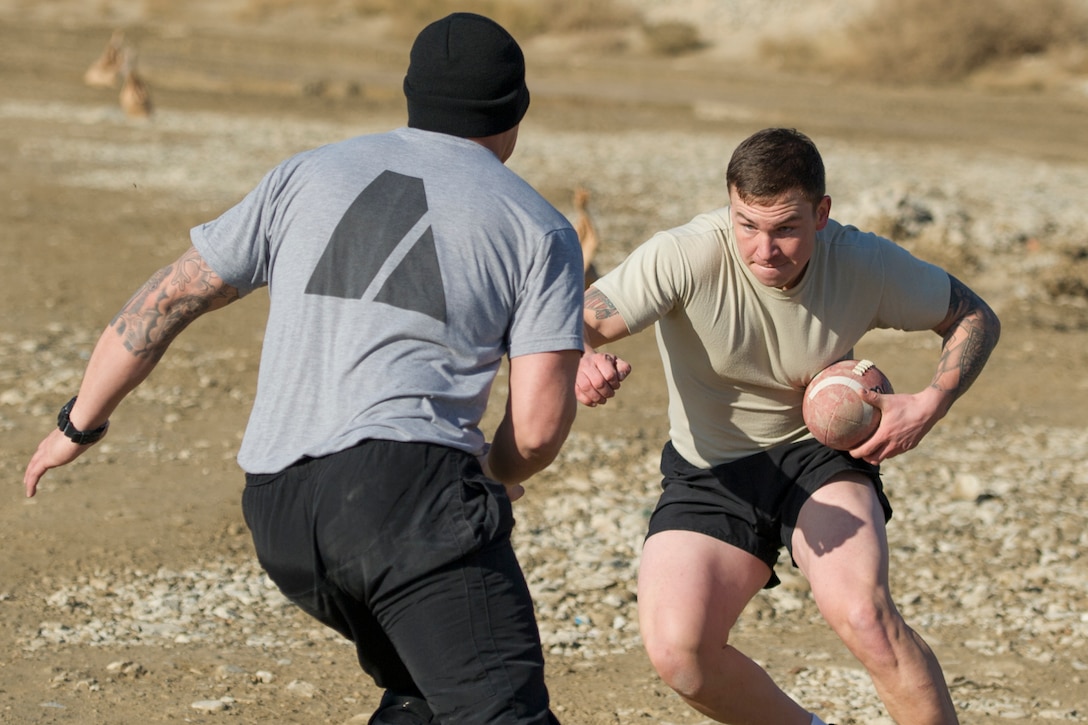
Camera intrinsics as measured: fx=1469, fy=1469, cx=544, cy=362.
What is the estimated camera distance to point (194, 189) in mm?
15891

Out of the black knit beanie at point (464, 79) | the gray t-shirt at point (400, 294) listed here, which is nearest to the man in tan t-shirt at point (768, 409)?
the gray t-shirt at point (400, 294)

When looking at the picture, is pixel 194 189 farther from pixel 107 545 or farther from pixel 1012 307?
pixel 107 545

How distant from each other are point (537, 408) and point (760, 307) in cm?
127

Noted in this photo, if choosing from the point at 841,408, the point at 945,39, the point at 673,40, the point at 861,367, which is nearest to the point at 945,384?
the point at 861,367

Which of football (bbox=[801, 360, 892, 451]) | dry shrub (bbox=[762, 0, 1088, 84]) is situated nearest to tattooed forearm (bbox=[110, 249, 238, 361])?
football (bbox=[801, 360, 892, 451])

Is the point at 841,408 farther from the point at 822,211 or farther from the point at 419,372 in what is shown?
the point at 419,372

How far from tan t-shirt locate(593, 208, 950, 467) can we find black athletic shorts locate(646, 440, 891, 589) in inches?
3.1

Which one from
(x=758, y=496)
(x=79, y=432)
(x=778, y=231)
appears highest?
(x=778, y=231)

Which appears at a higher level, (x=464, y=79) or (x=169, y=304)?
(x=464, y=79)

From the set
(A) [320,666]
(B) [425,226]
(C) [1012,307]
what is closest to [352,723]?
(A) [320,666]

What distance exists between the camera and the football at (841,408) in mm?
4156

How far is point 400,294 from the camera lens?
3170 millimetres

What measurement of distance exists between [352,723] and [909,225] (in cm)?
1028

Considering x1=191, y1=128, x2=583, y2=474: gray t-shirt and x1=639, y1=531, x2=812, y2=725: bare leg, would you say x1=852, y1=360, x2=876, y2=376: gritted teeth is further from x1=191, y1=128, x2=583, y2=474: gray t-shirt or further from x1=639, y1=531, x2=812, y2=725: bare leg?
x1=191, y1=128, x2=583, y2=474: gray t-shirt
